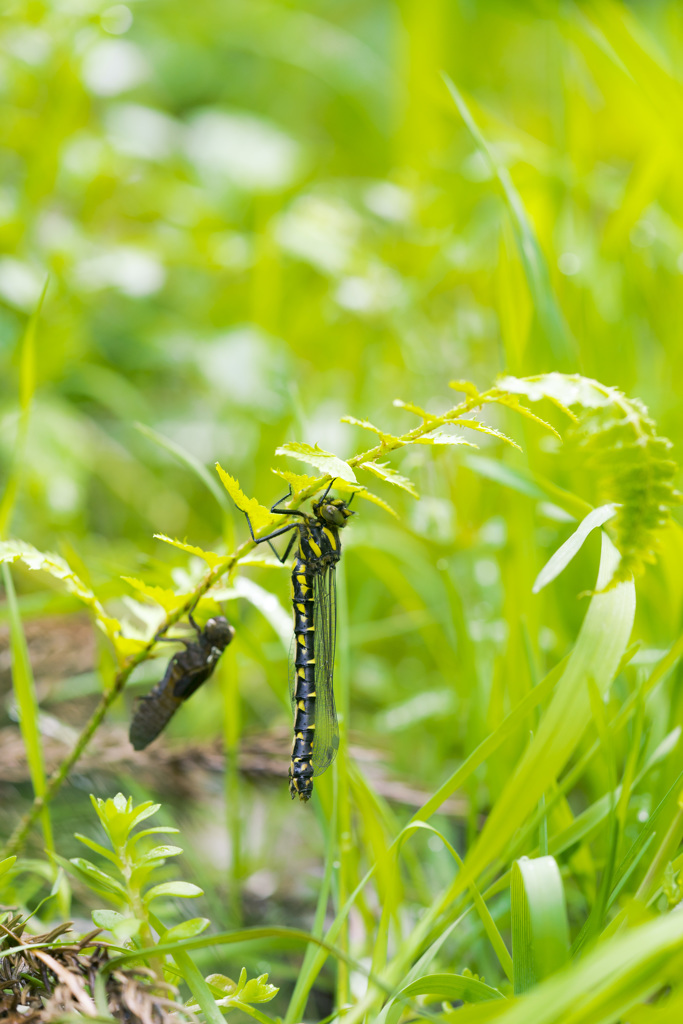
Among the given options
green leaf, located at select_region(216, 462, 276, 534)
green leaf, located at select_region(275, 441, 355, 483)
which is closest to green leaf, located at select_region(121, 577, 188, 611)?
green leaf, located at select_region(216, 462, 276, 534)

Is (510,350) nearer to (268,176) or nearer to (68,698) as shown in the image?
(68,698)

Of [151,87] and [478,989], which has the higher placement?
[151,87]

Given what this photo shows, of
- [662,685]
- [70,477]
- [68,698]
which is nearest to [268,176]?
[70,477]

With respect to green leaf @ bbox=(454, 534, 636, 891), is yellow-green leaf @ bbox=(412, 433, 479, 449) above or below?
above

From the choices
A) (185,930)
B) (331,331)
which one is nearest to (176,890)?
(185,930)

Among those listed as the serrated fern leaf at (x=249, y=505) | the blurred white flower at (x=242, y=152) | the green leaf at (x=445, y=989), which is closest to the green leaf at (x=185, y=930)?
the green leaf at (x=445, y=989)

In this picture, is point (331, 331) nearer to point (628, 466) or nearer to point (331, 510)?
point (331, 510)

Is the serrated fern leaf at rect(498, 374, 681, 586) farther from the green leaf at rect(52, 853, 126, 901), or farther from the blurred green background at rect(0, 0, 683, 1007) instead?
the green leaf at rect(52, 853, 126, 901)
